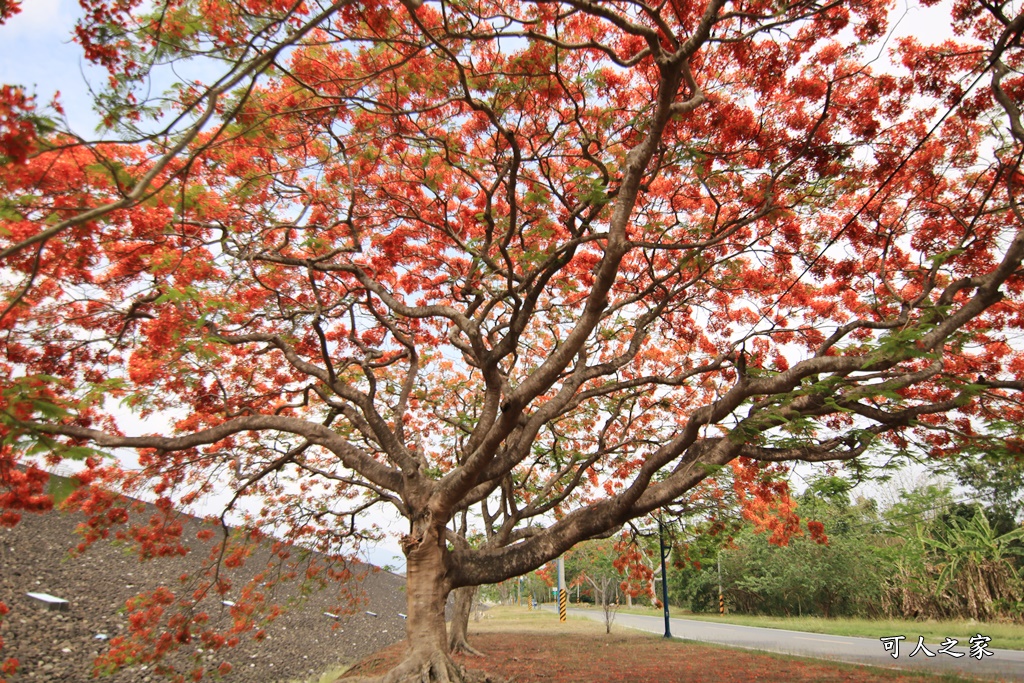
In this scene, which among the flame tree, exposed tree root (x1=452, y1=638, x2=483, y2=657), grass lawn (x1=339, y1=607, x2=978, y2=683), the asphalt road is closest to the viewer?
the flame tree

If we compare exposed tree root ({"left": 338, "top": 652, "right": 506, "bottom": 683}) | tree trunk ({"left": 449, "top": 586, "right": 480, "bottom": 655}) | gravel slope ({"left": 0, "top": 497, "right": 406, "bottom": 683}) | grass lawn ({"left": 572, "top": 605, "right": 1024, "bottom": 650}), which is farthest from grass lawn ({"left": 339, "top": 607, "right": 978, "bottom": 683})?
grass lawn ({"left": 572, "top": 605, "right": 1024, "bottom": 650})

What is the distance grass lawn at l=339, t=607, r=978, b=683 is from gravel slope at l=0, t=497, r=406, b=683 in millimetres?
2081

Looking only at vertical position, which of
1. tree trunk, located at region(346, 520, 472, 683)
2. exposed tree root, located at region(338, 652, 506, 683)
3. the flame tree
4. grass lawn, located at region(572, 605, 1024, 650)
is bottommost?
grass lawn, located at region(572, 605, 1024, 650)

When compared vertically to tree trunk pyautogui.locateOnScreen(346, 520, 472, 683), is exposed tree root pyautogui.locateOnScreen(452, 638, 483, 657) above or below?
below

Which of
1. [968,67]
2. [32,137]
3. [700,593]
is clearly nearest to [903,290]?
[968,67]

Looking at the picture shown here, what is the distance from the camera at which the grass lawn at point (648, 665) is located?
758 centimetres

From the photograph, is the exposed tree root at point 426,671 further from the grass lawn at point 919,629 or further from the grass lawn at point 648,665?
the grass lawn at point 919,629

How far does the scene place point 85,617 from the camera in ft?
25.7

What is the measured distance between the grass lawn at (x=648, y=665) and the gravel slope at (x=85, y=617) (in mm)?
2081

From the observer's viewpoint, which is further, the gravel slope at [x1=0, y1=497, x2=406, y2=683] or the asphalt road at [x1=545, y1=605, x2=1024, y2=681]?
the asphalt road at [x1=545, y1=605, x2=1024, y2=681]

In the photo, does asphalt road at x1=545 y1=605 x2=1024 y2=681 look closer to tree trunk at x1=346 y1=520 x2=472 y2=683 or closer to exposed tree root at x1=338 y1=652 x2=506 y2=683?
exposed tree root at x1=338 y1=652 x2=506 y2=683

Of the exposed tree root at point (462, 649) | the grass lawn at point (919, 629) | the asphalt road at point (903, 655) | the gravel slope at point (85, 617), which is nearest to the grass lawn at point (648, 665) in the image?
the exposed tree root at point (462, 649)

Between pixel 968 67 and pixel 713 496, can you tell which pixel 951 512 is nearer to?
pixel 713 496

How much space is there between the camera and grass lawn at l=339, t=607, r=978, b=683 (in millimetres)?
7582
